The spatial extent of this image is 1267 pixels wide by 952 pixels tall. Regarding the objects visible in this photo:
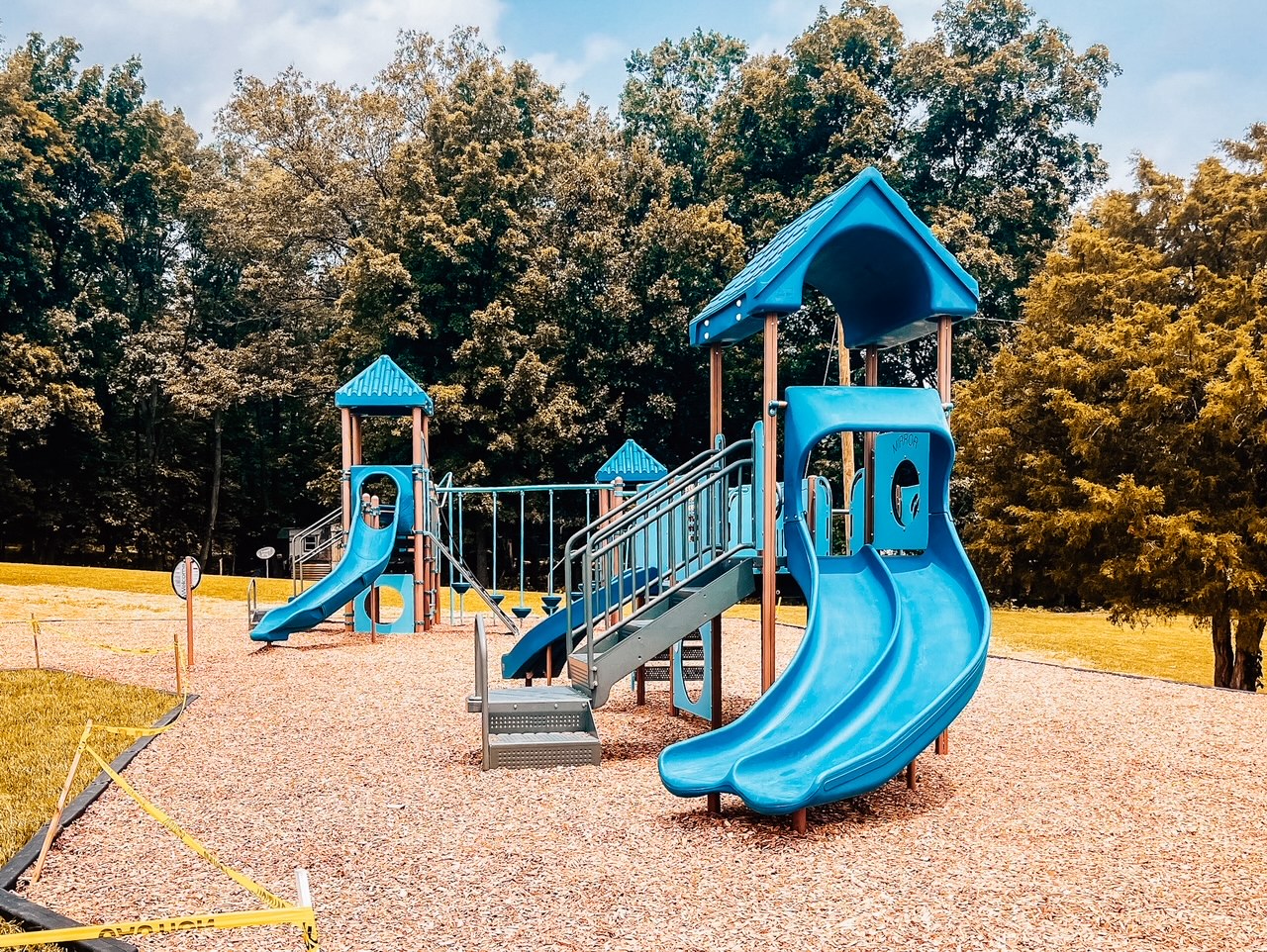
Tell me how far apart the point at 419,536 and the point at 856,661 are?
12041mm

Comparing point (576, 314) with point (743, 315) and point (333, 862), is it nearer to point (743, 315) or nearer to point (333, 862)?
point (743, 315)

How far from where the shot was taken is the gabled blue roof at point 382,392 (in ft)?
58.4

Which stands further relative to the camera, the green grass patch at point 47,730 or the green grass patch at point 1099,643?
the green grass patch at point 1099,643

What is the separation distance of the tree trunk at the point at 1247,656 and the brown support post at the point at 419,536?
1276 centimetres

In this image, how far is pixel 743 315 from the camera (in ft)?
26.7

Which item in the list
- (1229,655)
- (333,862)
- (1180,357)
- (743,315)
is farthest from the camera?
(1229,655)

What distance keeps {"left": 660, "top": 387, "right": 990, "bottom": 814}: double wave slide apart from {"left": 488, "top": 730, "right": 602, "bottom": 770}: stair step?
4.88 feet

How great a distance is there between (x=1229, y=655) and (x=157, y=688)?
15170 millimetres

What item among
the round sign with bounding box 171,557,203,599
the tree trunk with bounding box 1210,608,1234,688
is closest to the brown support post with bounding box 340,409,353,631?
the round sign with bounding box 171,557,203,599

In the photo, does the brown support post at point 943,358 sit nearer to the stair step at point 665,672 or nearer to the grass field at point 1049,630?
the stair step at point 665,672

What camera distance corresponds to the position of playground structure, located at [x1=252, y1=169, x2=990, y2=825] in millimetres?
6547

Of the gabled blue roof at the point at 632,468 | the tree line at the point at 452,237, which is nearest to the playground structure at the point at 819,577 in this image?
the gabled blue roof at the point at 632,468

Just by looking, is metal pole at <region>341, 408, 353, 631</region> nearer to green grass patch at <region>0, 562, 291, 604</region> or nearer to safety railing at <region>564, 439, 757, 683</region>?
green grass patch at <region>0, 562, 291, 604</region>

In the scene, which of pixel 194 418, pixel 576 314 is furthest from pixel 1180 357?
pixel 194 418
